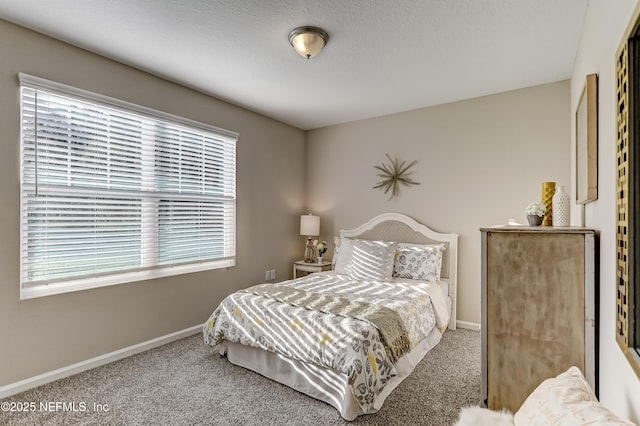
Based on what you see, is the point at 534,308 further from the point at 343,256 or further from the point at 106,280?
the point at 106,280

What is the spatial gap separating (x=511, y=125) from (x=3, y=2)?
4.31 metres

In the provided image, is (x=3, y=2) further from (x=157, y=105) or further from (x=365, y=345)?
(x=365, y=345)

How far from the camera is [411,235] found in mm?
4117

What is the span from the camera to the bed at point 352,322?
85.6 inches

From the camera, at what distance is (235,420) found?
208 cm

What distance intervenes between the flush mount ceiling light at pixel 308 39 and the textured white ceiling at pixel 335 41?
57mm

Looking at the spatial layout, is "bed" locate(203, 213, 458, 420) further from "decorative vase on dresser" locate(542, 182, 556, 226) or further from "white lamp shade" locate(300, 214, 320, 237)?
"decorative vase on dresser" locate(542, 182, 556, 226)

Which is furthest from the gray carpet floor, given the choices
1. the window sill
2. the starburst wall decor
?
the starburst wall decor

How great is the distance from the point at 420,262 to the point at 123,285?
9.67ft

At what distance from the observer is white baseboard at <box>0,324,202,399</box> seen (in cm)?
237

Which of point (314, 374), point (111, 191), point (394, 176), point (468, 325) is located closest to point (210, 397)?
point (314, 374)

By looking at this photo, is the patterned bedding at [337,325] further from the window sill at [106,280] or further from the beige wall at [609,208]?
the beige wall at [609,208]

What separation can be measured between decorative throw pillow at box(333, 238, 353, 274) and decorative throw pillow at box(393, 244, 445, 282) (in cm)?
56

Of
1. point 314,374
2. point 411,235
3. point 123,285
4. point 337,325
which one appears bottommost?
point 314,374
